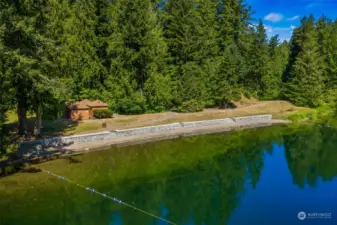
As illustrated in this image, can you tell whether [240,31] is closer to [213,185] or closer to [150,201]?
[213,185]

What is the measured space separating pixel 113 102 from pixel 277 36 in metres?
46.9

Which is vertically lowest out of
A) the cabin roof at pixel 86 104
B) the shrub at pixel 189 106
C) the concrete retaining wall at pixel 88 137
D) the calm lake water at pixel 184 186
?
the calm lake water at pixel 184 186

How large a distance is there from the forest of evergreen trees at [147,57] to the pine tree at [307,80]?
7.3 inches

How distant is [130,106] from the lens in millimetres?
40219

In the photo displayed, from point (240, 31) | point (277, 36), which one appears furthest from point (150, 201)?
point (277, 36)

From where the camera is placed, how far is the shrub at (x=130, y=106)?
40.1 m

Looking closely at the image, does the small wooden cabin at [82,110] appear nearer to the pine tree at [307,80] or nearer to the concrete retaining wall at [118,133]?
the concrete retaining wall at [118,133]

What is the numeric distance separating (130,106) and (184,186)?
20.7 metres

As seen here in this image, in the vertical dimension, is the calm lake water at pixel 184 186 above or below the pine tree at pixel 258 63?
below

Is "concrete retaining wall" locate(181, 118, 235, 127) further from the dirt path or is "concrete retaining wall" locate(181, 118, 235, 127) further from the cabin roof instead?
the cabin roof

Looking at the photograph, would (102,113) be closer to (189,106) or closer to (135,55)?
(135,55)


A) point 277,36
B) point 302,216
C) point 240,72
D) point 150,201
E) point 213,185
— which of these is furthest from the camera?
point 277,36

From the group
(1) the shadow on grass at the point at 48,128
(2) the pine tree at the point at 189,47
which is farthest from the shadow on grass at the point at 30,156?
(2) the pine tree at the point at 189,47

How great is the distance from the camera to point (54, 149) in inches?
1021
